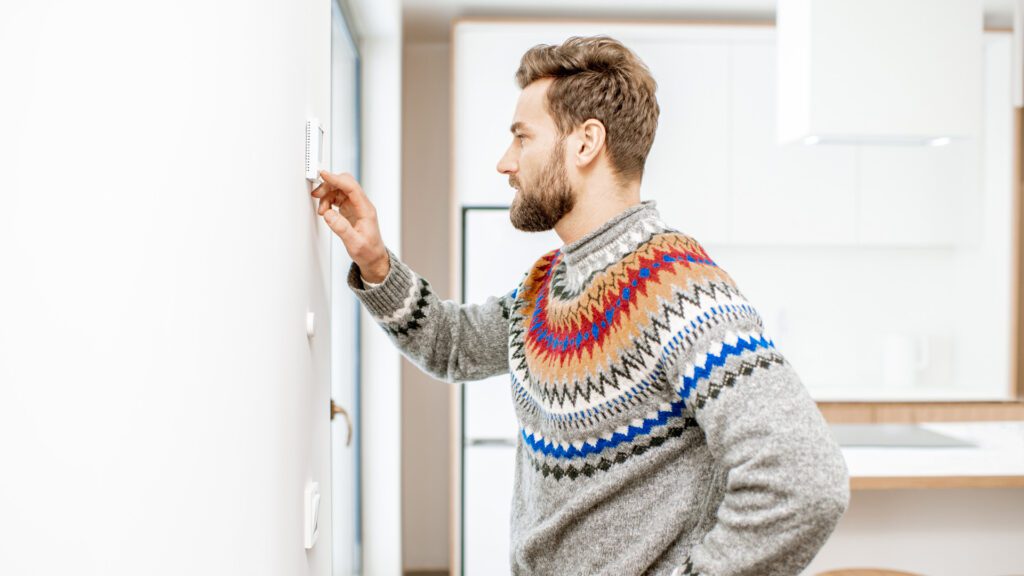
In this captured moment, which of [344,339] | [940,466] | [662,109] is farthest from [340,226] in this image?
[662,109]

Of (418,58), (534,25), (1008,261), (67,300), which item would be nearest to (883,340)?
(1008,261)

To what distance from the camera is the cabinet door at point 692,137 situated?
→ 3285 mm

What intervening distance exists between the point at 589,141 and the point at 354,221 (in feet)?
1.39

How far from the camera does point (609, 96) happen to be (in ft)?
3.67

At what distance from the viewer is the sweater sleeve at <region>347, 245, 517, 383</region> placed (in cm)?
132

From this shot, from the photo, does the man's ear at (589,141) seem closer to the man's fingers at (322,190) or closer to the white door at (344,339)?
the man's fingers at (322,190)

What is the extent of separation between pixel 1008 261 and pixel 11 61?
3.76 metres

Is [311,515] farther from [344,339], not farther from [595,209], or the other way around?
[344,339]

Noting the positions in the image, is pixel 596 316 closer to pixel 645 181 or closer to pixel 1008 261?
pixel 645 181

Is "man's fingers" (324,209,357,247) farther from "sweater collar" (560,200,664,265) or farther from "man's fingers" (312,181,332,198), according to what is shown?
"sweater collar" (560,200,664,265)

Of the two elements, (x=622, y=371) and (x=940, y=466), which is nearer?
(x=622, y=371)

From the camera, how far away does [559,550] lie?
42.3 inches

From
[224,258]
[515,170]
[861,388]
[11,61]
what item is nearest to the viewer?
[11,61]

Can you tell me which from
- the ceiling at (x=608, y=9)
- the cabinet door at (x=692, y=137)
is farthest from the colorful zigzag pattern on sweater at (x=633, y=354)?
the ceiling at (x=608, y=9)
